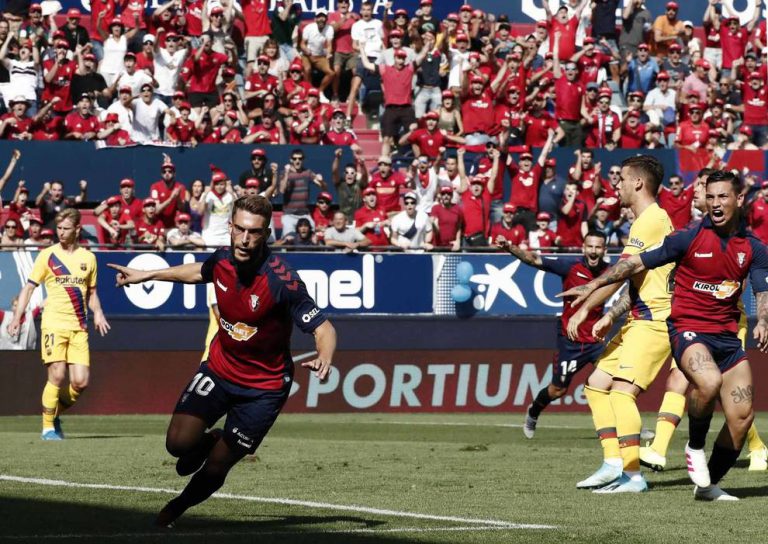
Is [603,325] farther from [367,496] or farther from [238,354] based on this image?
[238,354]

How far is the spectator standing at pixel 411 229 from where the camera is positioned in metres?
24.4

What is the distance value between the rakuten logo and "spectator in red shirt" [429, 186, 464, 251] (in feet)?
4.35

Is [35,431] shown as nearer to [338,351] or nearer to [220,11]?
[338,351]

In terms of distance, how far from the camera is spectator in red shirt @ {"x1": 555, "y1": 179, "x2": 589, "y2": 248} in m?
25.2

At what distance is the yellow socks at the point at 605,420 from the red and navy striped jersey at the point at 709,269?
1397mm

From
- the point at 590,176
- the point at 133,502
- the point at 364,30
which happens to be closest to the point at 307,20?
the point at 364,30

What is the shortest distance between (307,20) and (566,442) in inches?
596

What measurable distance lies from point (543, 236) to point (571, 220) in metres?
0.96

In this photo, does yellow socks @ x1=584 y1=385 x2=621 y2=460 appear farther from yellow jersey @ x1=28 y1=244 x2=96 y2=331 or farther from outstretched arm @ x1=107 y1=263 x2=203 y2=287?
yellow jersey @ x1=28 y1=244 x2=96 y2=331

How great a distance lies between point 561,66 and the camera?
1123 inches

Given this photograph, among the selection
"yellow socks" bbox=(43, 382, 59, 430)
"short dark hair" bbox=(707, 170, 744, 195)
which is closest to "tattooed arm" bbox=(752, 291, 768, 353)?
"short dark hair" bbox=(707, 170, 744, 195)

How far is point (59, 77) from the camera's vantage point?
25.3 metres

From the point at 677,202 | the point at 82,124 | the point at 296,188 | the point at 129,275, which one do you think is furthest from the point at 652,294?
the point at 82,124

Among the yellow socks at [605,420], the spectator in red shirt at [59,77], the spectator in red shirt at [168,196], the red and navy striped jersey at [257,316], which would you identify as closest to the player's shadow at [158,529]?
the red and navy striped jersey at [257,316]
